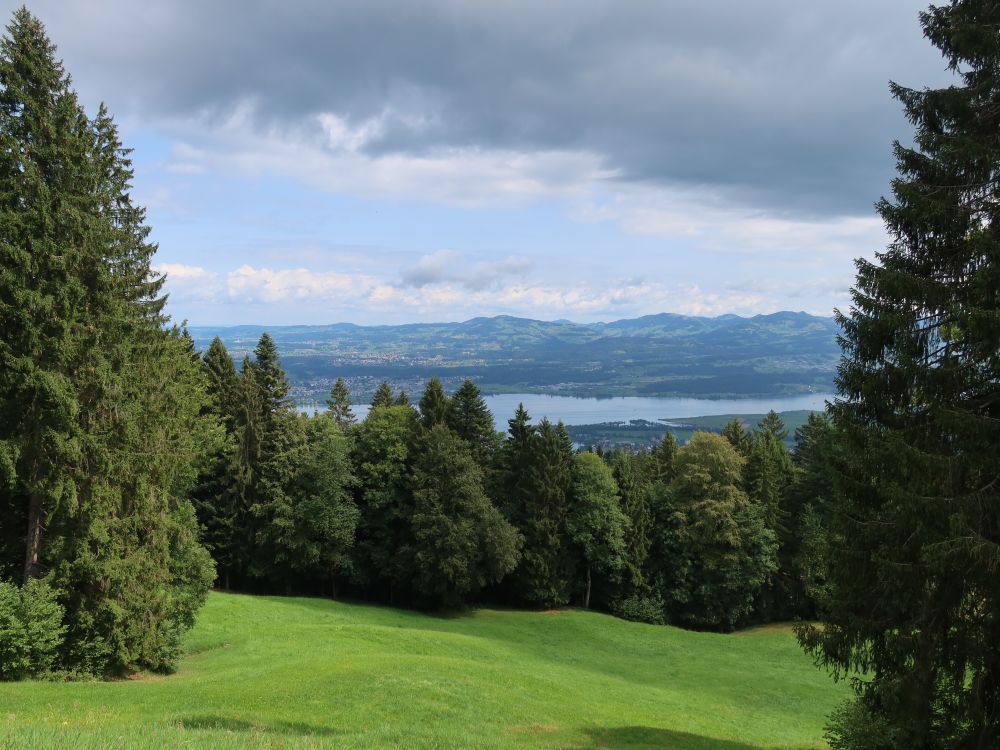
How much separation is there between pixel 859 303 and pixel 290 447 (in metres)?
37.2

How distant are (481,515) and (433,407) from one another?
882 centimetres

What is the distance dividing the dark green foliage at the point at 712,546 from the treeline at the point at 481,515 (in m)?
0.12

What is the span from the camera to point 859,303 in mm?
12633

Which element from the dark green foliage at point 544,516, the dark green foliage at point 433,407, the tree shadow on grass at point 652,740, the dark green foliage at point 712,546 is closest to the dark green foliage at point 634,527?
the dark green foliage at point 712,546

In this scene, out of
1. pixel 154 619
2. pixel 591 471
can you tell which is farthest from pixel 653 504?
pixel 154 619

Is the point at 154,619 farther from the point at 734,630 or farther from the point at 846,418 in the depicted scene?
the point at 734,630

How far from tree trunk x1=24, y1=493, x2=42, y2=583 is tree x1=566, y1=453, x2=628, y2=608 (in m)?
33.1

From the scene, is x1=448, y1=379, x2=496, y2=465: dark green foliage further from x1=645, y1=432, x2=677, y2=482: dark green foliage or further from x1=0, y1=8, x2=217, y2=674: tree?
x1=0, y1=8, x2=217, y2=674: tree

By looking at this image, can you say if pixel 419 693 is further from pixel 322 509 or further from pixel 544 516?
pixel 544 516

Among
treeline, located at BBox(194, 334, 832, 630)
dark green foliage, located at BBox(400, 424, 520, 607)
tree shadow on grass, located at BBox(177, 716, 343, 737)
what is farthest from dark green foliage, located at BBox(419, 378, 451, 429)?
tree shadow on grass, located at BBox(177, 716, 343, 737)

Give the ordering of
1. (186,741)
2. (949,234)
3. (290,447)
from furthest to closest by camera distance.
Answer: (290,447), (949,234), (186,741)

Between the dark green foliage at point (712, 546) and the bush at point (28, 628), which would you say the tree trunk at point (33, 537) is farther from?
the dark green foliage at point (712, 546)

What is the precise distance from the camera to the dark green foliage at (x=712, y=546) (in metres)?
44.4

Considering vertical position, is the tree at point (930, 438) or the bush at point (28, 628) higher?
the tree at point (930, 438)
